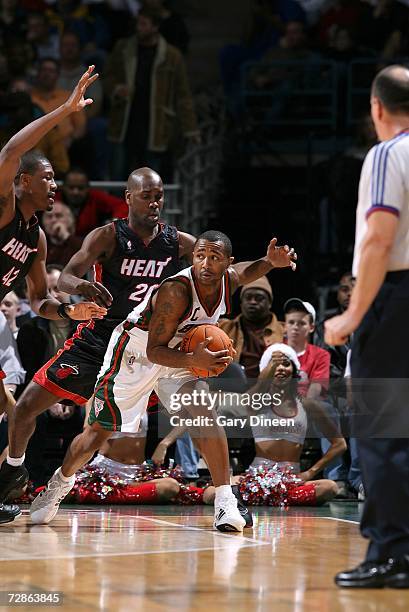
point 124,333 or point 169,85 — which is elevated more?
point 169,85

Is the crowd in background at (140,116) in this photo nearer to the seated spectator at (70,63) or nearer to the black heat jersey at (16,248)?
the seated spectator at (70,63)

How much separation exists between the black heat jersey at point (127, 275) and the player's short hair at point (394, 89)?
2.68 meters

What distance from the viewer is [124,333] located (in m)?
6.45

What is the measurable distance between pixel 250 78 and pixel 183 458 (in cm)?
548

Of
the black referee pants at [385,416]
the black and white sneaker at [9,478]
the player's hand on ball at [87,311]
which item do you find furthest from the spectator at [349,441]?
the black referee pants at [385,416]

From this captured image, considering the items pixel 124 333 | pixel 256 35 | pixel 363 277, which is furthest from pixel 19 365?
pixel 256 35

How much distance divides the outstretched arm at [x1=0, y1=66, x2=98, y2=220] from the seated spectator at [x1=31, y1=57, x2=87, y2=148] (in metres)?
5.72

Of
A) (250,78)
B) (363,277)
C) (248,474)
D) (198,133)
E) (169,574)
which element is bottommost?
(169,574)

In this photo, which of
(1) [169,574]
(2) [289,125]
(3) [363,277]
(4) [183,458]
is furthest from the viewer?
(2) [289,125]

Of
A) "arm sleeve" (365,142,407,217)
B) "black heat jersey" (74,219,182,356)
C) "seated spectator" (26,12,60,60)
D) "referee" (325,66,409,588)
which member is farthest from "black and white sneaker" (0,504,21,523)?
"seated spectator" (26,12,60,60)

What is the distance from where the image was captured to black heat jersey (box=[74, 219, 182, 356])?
6785 millimetres

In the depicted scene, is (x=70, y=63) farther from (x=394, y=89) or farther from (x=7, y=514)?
(x=394, y=89)

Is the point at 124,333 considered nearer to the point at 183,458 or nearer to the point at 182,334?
the point at 182,334

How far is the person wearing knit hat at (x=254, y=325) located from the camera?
8.95 metres
